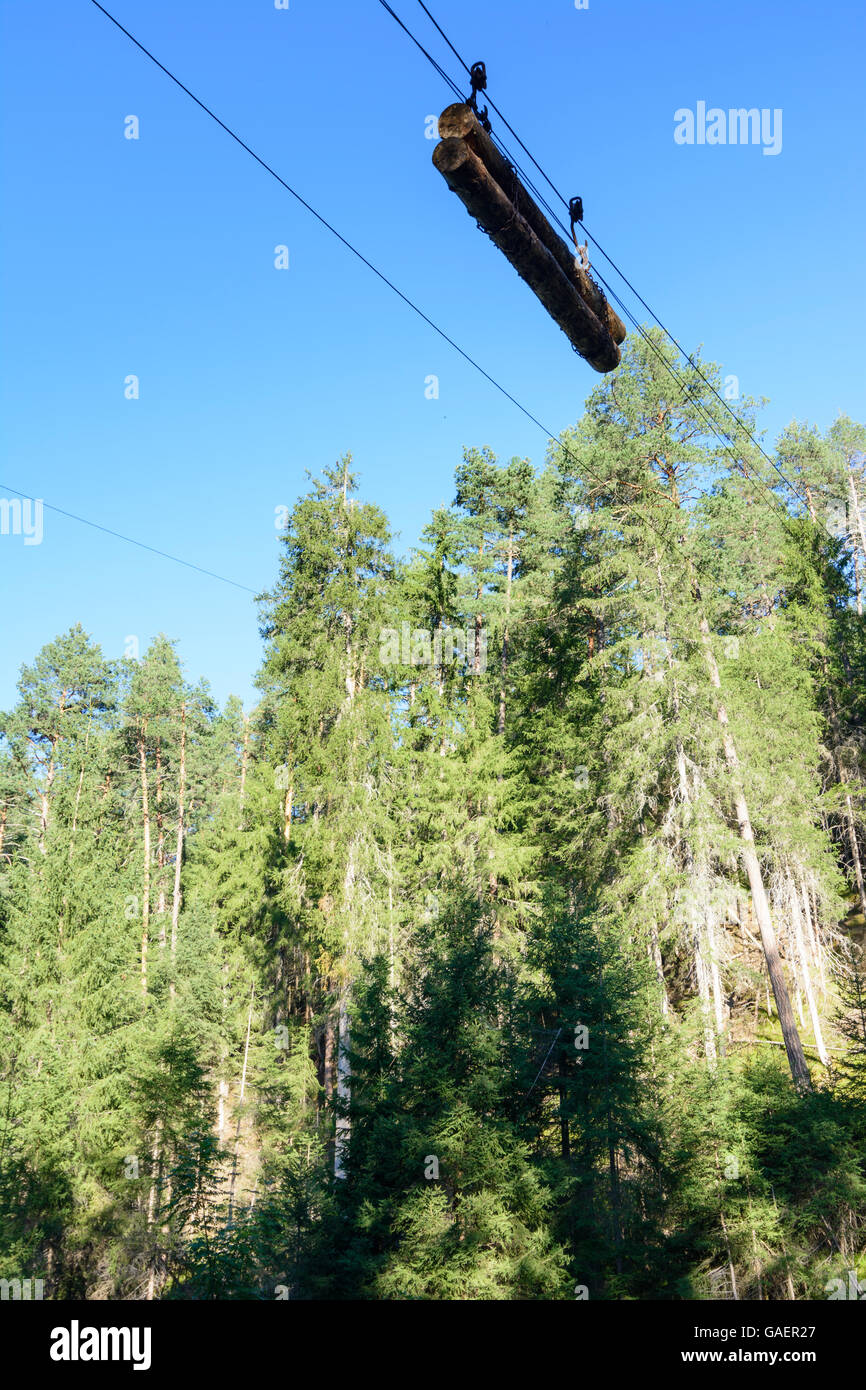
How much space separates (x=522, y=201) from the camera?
6312 mm

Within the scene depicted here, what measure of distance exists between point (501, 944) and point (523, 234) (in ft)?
51.4

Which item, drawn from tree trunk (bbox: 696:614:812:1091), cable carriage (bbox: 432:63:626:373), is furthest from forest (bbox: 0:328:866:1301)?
cable carriage (bbox: 432:63:626:373)

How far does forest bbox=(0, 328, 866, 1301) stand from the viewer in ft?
35.4

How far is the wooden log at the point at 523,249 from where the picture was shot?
5887 mm

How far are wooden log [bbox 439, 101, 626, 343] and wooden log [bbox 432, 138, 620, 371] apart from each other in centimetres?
8

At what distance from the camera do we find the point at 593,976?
1172 cm

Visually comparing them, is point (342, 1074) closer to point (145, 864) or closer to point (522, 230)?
point (522, 230)

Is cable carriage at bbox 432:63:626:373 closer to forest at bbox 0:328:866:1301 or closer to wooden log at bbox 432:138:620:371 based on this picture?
wooden log at bbox 432:138:620:371

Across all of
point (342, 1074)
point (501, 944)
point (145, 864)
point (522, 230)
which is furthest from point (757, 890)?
point (145, 864)

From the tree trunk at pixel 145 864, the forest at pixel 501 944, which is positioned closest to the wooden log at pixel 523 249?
the forest at pixel 501 944

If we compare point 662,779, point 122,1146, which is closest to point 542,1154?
point 662,779
